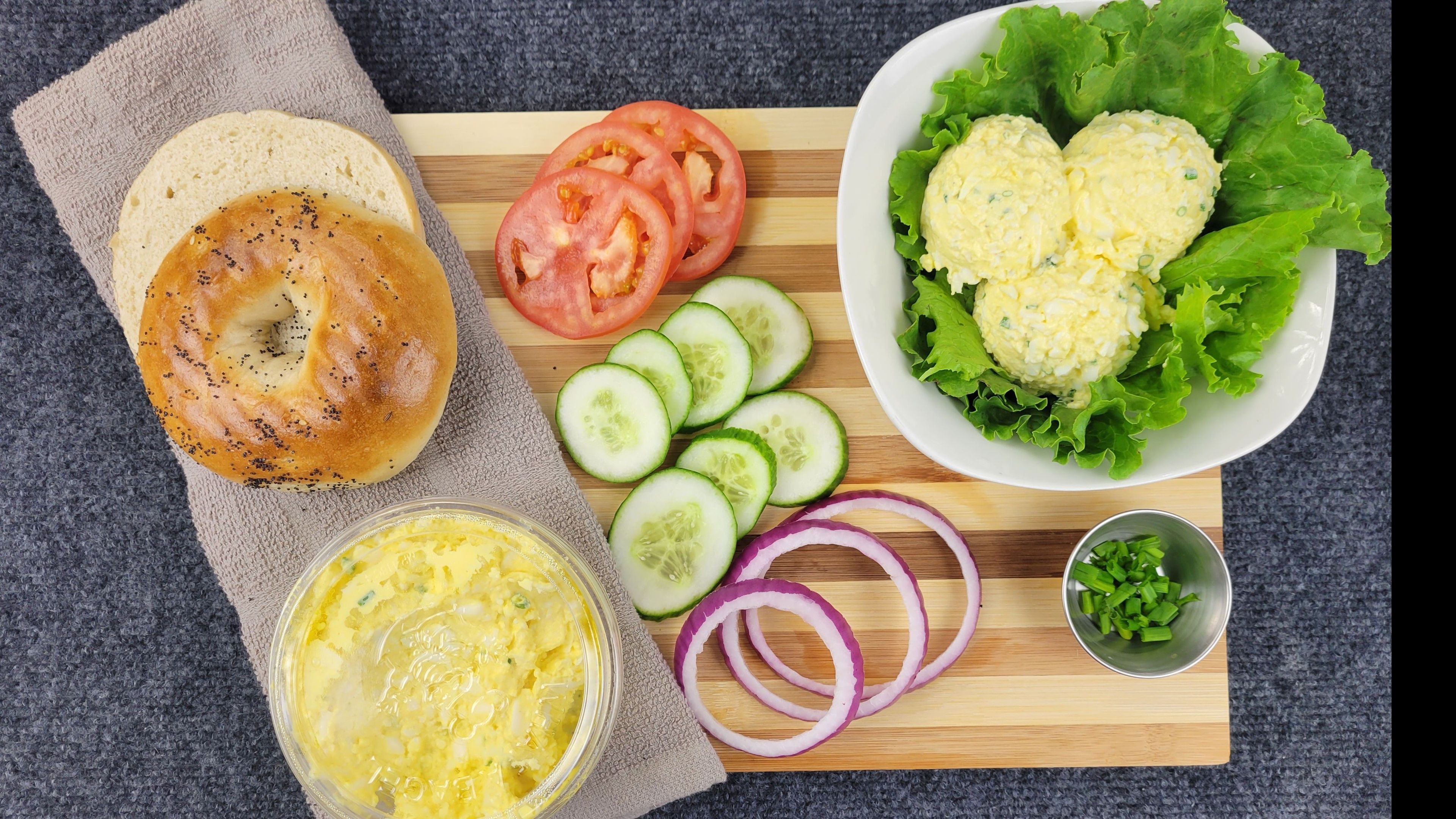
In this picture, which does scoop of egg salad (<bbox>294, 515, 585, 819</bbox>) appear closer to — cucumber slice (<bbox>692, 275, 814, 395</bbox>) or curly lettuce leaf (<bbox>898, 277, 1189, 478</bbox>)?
cucumber slice (<bbox>692, 275, 814, 395</bbox>)

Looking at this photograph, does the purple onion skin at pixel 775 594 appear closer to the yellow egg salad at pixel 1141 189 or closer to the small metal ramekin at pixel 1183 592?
the small metal ramekin at pixel 1183 592

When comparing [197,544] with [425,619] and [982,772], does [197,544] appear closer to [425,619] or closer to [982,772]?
[425,619]

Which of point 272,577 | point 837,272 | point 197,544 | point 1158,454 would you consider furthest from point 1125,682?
point 197,544

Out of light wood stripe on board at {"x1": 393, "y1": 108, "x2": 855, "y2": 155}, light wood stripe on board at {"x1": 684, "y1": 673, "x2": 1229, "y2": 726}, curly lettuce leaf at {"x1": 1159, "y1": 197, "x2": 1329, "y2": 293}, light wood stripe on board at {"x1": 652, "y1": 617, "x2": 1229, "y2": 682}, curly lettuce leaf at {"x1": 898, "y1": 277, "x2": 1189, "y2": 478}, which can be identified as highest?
light wood stripe on board at {"x1": 393, "y1": 108, "x2": 855, "y2": 155}

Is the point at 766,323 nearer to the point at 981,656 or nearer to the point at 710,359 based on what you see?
the point at 710,359

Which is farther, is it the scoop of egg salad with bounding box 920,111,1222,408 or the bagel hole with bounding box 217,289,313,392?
the bagel hole with bounding box 217,289,313,392

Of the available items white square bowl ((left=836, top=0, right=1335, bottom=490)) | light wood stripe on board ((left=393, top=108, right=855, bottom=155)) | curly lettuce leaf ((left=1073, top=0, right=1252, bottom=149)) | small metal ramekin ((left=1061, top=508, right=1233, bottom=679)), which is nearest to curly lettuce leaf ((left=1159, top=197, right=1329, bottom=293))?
white square bowl ((left=836, top=0, right=1335, bottom=490))
